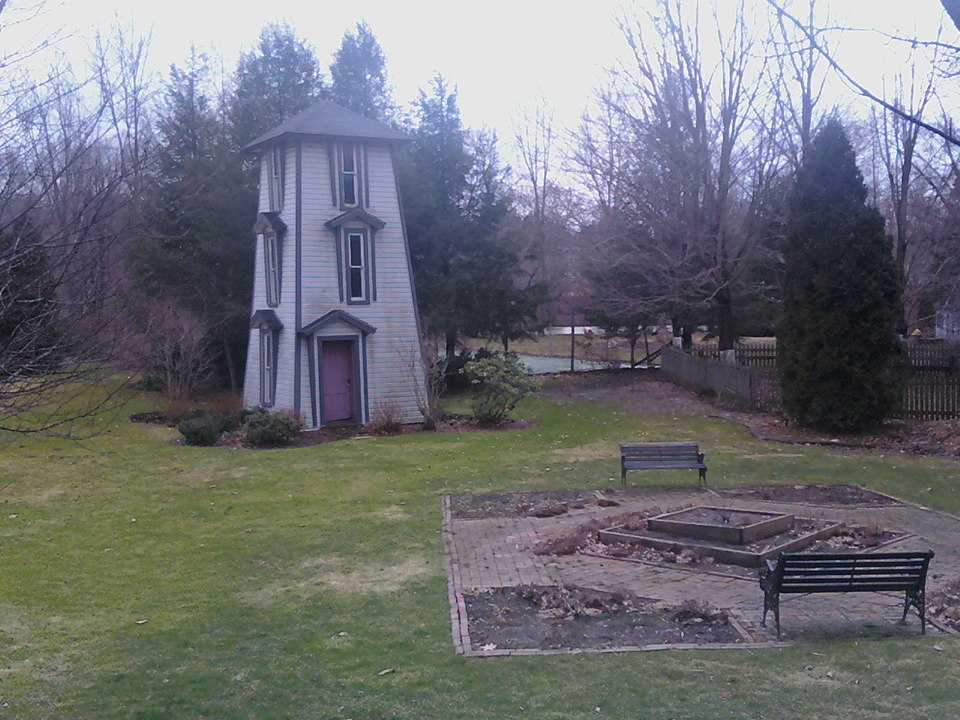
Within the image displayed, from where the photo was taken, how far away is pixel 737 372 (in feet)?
95.7

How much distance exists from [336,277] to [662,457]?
14515 millimetres

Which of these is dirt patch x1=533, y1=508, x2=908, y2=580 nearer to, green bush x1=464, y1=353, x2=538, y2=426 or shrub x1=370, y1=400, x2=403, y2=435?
green bush x1=464, y1=353, x2=538, y2=426

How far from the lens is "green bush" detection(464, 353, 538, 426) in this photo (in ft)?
89.1

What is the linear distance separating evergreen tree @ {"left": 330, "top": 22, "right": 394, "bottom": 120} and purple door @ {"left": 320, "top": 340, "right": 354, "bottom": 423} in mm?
22565

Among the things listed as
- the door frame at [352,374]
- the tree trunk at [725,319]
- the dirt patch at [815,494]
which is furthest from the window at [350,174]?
the dirt patch at [815,494]

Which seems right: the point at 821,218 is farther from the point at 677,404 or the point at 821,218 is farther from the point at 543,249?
the point at 543,249

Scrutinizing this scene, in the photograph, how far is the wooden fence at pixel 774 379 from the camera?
23.9m

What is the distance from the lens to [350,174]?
2917 centimetres

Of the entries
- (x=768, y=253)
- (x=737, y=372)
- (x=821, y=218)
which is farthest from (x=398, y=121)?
(x=821, y=218)

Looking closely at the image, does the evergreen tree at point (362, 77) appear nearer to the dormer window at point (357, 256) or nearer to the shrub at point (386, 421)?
the dormer window at point (357, 256)

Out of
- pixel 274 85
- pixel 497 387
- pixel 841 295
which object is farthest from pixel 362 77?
pixel 841 295

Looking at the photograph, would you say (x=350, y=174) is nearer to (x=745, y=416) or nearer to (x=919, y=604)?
(x=745, y=416)

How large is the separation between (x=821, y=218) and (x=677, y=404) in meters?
9.81

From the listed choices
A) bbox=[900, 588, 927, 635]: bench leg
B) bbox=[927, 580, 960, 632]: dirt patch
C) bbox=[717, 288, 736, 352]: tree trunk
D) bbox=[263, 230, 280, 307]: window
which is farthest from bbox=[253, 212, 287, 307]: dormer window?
bbox=[900, 588, 927, 635]: bench leg
